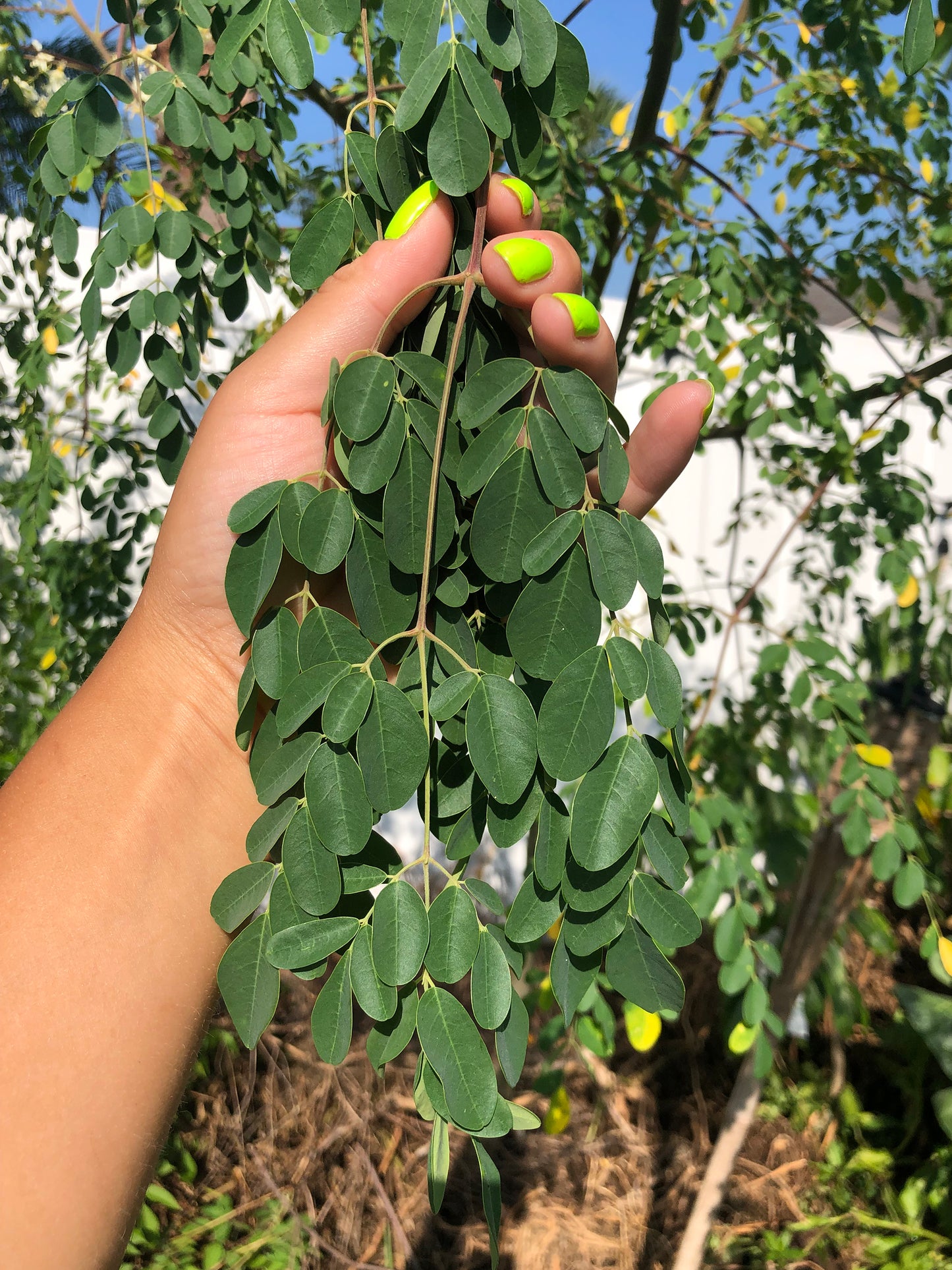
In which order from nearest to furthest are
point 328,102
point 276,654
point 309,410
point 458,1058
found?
point 458,1058 < point 276,654 < point 309,410 < point 328,102

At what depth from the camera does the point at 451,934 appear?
601 millimetres

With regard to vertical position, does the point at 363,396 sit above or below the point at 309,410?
below

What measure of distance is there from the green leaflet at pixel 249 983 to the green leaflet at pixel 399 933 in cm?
12

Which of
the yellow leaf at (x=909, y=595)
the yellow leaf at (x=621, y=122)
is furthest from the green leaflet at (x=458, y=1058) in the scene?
the yellow leaf at (x=621, y=122)

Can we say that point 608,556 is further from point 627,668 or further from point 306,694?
point 306,694

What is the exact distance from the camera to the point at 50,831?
86cm

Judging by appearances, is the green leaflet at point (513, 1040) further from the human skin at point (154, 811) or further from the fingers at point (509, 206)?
the fingers at point (509, 206)

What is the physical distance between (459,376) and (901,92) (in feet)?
6.15

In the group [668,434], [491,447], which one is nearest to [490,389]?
[491,447]

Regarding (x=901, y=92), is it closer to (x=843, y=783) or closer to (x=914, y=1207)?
(x=843, y=783)

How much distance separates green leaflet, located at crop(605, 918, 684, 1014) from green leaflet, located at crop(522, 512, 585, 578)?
0.88ft

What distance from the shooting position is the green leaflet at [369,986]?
23.3 inches

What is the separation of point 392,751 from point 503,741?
0.25 ft

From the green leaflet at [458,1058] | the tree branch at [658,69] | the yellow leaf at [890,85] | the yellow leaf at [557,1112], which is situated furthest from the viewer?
the yellow leaf at [890,85]
